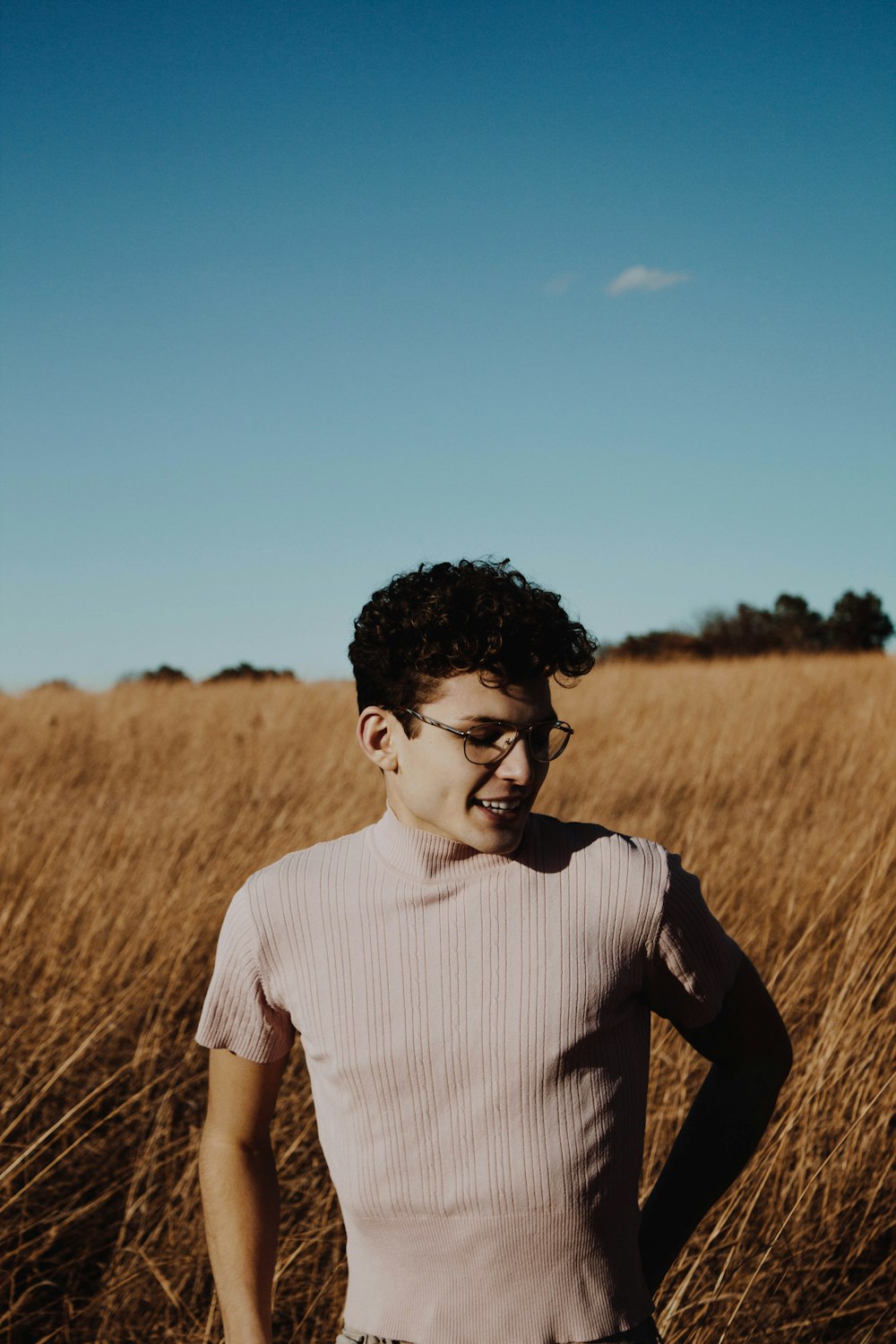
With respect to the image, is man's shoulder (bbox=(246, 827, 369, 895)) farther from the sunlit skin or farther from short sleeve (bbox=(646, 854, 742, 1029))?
short sleeve (bbox=(646, 854, 742, 1029))

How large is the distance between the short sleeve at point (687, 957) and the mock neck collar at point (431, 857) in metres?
0.17

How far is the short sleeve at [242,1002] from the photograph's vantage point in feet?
3.49

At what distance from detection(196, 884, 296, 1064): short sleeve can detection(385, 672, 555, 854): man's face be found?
0.21m

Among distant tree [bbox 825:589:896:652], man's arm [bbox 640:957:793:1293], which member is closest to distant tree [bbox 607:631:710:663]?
distant tree [bbox 825:589:896:652]

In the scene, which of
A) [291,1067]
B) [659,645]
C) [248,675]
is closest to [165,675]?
[248,675]

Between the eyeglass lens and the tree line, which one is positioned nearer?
the eyeglass lens

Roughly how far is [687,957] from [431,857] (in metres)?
0.29

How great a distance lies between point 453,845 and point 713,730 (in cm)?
762

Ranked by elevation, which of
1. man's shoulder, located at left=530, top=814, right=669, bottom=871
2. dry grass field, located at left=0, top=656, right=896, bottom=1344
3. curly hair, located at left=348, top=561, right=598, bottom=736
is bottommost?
dry grass field, located at left=0, top=656, right=896, bottom=1344

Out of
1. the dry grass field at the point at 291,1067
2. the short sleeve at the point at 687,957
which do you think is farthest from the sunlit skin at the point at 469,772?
the dry grass field at the point at 291,1067

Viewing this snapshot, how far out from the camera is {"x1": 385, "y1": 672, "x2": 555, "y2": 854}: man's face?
1.00 metres

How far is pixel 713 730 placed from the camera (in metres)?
8.29

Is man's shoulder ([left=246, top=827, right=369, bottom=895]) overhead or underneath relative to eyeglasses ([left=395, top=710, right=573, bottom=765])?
underneath

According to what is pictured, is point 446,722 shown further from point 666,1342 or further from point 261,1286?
point 666,1342
